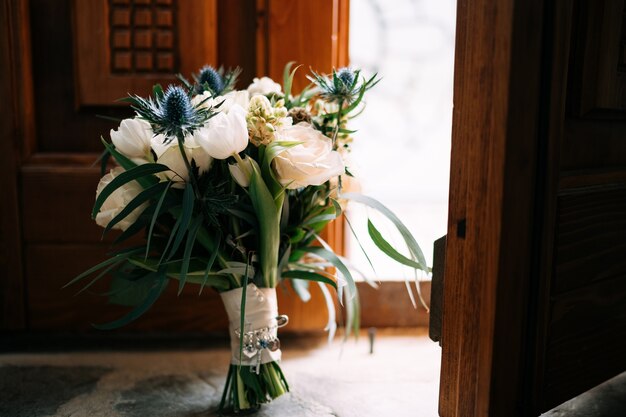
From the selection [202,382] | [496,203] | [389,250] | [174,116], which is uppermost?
[174,116]

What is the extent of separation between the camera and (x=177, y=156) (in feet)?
2.72

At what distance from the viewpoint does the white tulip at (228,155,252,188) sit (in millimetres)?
833

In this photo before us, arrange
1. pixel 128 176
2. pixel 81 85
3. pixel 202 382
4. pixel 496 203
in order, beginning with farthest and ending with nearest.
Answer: pixel 81 85 → pixel 202 382 → pixel 128 176 → pixel 496 203

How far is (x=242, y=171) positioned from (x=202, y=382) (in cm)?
48

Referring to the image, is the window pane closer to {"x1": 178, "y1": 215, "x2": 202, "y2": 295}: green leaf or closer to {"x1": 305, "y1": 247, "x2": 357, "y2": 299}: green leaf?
{"x1": 305, "y1": 247, "x2": 357, "y2": 299}: green leaf

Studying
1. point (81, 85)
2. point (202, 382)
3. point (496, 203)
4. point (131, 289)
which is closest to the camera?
point (496, 203)

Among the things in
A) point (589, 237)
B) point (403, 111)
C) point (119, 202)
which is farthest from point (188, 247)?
point (403, 111)

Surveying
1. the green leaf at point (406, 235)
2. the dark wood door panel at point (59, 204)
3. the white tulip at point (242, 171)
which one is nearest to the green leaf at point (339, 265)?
the green leaf at point (406, 235)

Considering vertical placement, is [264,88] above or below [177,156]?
above

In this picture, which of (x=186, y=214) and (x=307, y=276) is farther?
(x=307, y=276)

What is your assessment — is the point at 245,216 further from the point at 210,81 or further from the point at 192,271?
the point at 210,81

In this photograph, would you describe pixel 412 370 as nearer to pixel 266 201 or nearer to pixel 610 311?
pixel 610 311

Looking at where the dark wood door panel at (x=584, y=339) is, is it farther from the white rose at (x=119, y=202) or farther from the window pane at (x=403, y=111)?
the white rose at (x=119, y=202)

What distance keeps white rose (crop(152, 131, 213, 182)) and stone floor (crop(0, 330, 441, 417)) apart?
1.35ft
